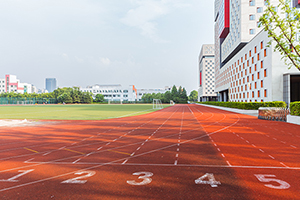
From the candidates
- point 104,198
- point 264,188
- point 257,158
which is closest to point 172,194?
point 104,198

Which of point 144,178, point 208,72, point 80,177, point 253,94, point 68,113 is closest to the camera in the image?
point 144,178

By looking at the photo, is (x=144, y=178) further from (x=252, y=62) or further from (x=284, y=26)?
(x=252, y=62)

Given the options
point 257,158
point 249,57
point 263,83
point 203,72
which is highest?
point 203,72

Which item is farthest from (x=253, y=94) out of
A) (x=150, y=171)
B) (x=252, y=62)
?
(x=150, y=171)

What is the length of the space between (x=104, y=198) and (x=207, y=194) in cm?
251

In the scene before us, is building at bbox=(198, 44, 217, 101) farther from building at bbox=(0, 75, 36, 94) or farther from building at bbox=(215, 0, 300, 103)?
building at bbox=(0, 75, 36, 94)

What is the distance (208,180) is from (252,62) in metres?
42.0

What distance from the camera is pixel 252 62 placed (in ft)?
132

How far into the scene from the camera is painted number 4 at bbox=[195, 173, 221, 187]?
518 cm

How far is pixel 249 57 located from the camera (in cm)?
4175

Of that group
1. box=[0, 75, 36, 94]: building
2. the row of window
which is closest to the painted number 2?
the row of window

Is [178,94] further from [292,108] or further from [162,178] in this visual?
[162,178]

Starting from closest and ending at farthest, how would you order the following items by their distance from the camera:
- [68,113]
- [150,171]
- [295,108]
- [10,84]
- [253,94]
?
[150,171], [295,108], [68,113], [253,94], [10,84]

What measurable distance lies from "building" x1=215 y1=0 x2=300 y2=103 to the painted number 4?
3234 cm
